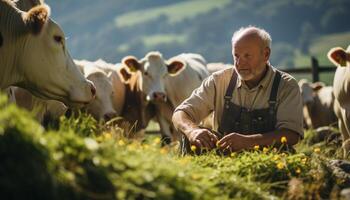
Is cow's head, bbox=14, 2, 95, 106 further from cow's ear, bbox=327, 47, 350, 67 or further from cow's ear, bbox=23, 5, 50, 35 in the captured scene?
cow's ear, bbox=327, 47, 350, 67

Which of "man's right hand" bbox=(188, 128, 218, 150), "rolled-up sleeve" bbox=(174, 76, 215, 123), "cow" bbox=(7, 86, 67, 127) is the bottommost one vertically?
"cow" bbox=(7, 86, 67, 127)

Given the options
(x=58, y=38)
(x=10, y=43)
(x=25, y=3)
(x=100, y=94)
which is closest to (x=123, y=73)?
(x=100, y=94)

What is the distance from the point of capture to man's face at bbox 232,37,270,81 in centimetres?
717

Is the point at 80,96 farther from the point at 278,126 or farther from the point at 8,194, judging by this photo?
the point at 8,194

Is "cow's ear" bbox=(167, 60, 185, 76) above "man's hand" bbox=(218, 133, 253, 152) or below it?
below

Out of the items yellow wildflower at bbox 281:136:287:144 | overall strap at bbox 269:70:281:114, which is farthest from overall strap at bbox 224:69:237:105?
yellow wildflower at bbox 281:136:287:144

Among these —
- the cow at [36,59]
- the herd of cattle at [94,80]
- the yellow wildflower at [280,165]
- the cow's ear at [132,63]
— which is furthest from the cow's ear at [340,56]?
the yellow wildflower at [280,165]

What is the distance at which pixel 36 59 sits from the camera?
750cm

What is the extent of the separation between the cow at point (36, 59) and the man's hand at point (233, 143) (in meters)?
1.86

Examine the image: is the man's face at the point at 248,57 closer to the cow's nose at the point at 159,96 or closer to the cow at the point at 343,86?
the cow at the point at 343,86

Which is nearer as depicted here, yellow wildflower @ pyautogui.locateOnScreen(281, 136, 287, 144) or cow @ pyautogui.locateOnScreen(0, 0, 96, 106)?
yellow wildflower @ pyautogui.locateOnScreen(281, 136, 287, 144)

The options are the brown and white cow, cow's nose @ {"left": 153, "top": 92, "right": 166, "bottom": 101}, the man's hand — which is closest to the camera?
the man's hand

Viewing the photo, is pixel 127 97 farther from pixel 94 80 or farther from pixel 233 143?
pixel 233 143

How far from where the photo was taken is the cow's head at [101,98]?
1205 centimetres
